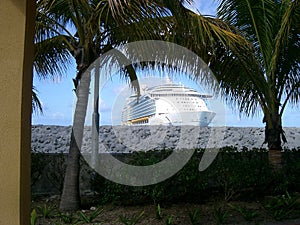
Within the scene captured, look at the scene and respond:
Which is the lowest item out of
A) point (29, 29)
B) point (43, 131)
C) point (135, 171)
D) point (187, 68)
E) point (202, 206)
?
point (202, 206)

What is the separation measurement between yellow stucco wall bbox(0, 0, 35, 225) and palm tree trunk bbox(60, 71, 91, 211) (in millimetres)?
4208

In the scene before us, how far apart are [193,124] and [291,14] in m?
4.73

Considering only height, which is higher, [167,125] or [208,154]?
[167,125]

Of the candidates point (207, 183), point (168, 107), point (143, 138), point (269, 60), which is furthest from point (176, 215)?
point (143, 138)

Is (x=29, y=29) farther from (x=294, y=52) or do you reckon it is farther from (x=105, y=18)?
(x=294, y=52)

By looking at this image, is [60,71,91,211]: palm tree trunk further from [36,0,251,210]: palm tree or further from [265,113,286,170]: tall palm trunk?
[265,113,286,170]: tall palm trunk

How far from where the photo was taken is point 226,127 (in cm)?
1126

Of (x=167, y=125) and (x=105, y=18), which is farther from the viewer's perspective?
(x=167, y=125)

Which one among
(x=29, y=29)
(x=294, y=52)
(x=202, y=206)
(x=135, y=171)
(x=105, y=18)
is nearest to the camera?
(x=29, y=29)

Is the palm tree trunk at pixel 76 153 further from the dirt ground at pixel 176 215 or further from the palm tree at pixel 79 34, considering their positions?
the dirt ground at pixel 176 215

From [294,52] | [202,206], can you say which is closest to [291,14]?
[294,52]

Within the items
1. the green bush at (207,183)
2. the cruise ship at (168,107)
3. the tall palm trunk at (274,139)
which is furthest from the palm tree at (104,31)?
the tall palm trunk at (274,139)

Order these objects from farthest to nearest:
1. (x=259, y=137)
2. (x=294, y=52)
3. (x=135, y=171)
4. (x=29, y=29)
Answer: (x=259, y=137)
(x=294, y=52)
(x=135, y=171)
(x=29, y=29)

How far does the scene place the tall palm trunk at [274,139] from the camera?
27.1 ft
